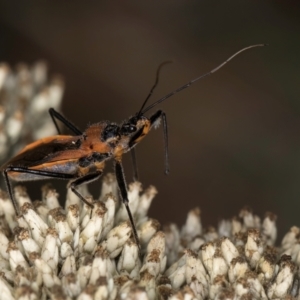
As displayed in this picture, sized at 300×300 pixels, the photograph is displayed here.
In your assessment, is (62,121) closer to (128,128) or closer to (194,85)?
(128,128)

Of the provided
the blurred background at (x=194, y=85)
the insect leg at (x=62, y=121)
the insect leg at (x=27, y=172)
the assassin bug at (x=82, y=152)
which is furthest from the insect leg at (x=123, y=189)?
the blurred background at (x=194, y=85)

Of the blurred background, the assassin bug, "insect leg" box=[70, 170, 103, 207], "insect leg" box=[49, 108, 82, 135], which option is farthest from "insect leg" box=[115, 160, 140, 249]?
the blurred background

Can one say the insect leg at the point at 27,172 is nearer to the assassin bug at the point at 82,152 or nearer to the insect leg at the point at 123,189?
the assassin bug at the point at 82,152

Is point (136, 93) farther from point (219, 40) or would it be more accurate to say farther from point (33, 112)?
point (33, 112)

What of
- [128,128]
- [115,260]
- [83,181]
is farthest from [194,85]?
[115,260]

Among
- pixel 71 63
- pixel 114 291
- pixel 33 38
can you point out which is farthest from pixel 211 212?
pixel 114 291

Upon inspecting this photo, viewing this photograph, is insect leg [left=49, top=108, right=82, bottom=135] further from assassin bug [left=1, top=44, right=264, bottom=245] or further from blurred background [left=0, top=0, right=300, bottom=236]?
blurred background [left=0, top=0, right=300, bottom=236]
